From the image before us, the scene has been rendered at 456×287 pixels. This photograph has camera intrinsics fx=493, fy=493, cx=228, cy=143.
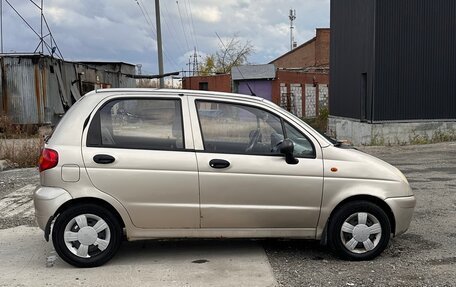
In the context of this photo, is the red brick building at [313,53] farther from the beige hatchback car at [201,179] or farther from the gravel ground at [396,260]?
the beige hatchback car at [201,179]

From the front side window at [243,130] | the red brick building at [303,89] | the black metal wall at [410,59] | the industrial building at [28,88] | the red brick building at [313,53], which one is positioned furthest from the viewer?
the red brick building at [313,53]

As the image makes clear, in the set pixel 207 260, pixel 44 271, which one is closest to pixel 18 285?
pixel 44 271

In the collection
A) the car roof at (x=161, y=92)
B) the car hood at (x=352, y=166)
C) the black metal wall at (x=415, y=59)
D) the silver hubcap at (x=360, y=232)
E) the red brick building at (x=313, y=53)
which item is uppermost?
the red brick building at (x=313, y=53)

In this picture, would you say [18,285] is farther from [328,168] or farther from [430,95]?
[430,95]

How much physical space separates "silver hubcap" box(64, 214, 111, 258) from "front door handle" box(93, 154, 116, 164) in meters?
0.55

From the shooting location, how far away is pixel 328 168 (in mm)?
5074

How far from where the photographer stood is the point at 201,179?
494 centimetres

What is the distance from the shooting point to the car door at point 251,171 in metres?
4.97

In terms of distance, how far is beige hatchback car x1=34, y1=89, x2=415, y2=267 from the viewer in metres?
4.89

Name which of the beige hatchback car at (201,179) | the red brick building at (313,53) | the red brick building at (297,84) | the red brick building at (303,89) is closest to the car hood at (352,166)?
the beige hatchback car at (201,179)

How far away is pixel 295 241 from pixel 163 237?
1.75m

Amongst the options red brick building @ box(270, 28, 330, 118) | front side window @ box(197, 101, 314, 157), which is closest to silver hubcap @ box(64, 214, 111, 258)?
front side window @ box(197, 101, 314, 157)

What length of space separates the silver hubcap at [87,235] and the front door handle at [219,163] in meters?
1.22

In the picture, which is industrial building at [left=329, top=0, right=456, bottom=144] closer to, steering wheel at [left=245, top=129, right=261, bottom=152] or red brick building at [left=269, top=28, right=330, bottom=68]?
steering wheel at [left=245, top=129, right=261, bottom=152]
